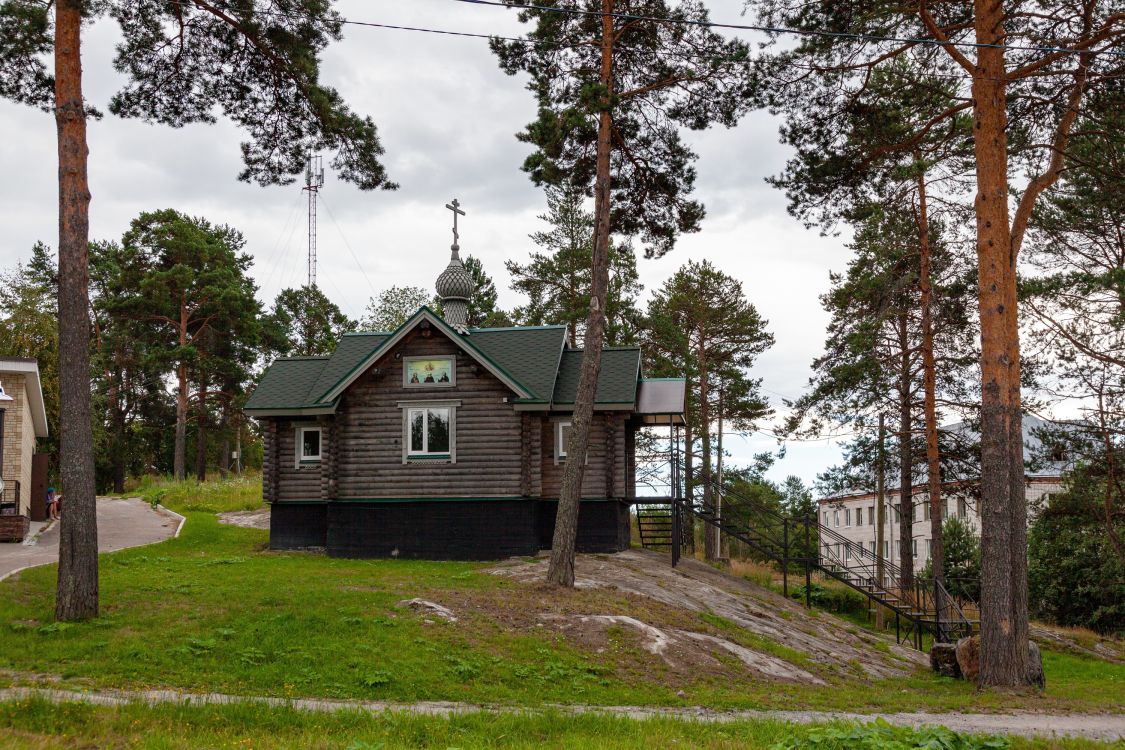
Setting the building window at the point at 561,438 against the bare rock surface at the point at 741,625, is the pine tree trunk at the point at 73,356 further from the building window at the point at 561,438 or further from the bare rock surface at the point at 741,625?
the building window at the point at 561,438

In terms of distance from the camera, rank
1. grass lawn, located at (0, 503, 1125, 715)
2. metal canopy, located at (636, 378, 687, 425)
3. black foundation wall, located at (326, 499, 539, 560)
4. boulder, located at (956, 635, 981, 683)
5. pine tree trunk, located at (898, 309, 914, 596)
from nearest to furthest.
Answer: grass lawn, located at (0, 503, 1125, 715), boulder, located at (956, 635, 981, 683), black foundation wall, located at (326, 499, 539, 560), metal canopy, located at (636, 378, 687, 425), pine tree trunk, located at (898, 309, 914, 596)

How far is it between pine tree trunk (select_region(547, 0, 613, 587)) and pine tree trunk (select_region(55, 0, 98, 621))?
313 inches

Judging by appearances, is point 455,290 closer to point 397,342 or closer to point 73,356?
point 397,342

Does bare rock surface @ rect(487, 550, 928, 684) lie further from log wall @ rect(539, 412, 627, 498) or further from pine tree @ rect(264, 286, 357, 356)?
pine tree @ rect(264, 286, 357, 356)

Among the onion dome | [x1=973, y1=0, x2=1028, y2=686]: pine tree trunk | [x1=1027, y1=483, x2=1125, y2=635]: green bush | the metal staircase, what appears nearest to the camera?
[x1=973, y1=0, x2=1028, y2=686]: pine tree trunk

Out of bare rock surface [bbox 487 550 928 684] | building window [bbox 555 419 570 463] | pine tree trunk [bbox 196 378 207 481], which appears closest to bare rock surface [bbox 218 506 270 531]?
building window [bbox 555 419 570 463]

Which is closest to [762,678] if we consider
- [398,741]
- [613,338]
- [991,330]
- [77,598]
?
[991,330]

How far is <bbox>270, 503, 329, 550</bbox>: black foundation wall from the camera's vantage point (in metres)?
25.7

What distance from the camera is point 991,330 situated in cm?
1427

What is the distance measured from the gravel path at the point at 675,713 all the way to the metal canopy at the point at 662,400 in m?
13.8

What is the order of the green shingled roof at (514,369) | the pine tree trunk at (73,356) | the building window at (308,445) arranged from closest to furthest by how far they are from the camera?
the pine tree trunk at (73,356) < the green shingled roof at (514,369) < the building window at (308,445)

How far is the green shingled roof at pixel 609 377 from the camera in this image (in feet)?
79.6

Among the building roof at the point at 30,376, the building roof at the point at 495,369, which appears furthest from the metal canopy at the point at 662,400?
the building roof at the point at 30,376

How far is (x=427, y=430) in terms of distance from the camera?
24.5 meters
